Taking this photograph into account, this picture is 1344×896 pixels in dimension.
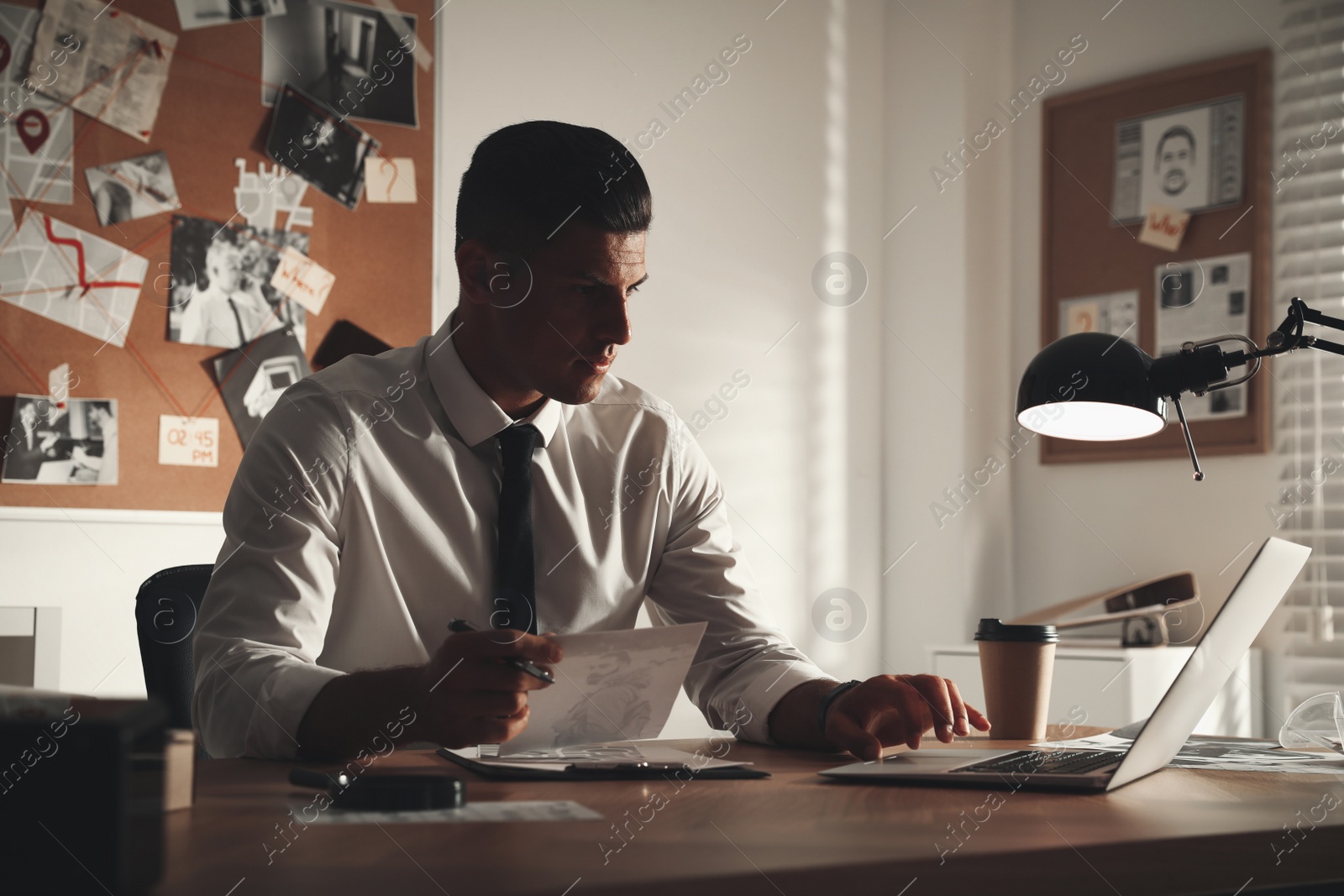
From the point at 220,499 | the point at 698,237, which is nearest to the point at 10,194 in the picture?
the point at 220,499

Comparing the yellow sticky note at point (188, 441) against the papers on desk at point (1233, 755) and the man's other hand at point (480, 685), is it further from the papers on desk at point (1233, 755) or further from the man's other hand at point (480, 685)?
the papers on desk at point (1233, 755)

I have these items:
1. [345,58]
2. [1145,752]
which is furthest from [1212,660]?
[345,58]

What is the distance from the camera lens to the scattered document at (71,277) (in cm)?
215

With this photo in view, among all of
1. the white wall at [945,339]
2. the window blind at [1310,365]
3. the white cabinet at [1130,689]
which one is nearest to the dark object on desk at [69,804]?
the white cabinet at [1130,689]

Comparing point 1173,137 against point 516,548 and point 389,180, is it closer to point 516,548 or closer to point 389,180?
point 389,180

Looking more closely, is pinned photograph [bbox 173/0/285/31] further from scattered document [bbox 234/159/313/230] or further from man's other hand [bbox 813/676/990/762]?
man's other hand [bbox 813/676/990/762]

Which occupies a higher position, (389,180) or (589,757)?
(389,180)

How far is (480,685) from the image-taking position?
3.11 feet

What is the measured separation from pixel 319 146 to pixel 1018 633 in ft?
6.12

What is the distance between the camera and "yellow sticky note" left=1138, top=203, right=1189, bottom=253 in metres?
3.10

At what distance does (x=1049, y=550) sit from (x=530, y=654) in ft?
8.93

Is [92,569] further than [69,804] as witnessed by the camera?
Yes

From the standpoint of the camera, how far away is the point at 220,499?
2.37 metres

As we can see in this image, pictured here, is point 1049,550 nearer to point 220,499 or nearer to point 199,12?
point 220,499
